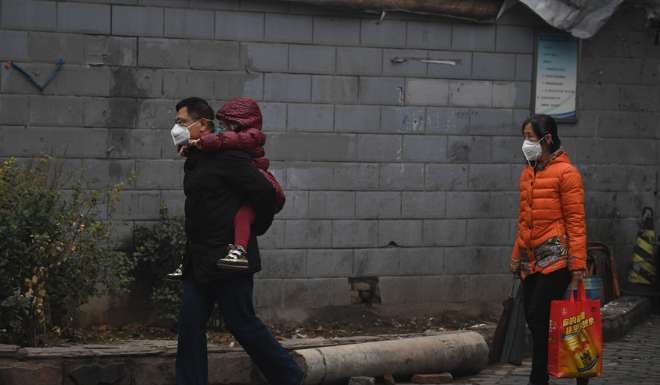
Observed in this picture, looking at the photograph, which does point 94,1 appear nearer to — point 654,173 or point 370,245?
point 370,245

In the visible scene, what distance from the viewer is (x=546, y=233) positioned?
23.8 ft

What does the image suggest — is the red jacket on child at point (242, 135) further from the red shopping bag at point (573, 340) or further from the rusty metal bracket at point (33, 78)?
the rusty metal bracket at point (33, 78)

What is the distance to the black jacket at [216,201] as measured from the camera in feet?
20.7

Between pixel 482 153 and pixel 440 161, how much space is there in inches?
15.8

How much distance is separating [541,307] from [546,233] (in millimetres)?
461

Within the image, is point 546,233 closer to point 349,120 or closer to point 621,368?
A: point 621,368

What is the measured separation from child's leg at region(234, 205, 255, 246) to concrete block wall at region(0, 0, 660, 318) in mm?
2891

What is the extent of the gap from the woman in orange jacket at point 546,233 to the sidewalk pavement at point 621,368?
59 cm

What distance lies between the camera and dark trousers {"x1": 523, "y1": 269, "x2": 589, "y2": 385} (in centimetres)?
724

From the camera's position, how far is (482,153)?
1007cm

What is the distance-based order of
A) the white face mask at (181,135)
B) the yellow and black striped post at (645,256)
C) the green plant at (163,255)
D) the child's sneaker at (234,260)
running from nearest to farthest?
the child's sneaker at (234,260), the white face mask at (181,135), the green plant at (163,255), the yellow and black striped post at (645,256)

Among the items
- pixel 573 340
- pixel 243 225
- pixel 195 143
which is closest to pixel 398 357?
pixel 573 340

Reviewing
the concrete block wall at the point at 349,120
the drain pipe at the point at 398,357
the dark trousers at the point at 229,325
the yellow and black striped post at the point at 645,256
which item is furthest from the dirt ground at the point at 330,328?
the dark trousers at the point at 229,325

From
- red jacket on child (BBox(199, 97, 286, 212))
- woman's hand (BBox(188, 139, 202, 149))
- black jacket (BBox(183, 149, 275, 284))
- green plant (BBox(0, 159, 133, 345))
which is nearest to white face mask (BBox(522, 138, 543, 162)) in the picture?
red jacket on child (BBox(199, 97, 286, 212))
